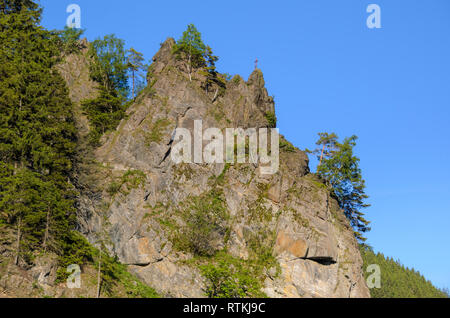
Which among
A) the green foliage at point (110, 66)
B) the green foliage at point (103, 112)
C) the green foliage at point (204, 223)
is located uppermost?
the green foliage at point (110, 66)

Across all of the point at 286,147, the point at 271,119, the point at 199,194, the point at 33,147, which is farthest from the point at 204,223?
the point at 271,119

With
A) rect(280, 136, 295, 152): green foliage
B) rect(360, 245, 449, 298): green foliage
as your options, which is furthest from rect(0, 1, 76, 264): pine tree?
rect(360, 245, 449, 298): green foliage

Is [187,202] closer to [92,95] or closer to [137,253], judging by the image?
[137,253]

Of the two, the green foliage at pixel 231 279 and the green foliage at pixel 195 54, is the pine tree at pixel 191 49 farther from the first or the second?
the green foliage at pixel 231 279

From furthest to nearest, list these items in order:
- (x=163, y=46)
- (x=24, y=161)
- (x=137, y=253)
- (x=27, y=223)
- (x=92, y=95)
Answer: (x=163, y=46) < (x=92, y=95) < (x=137, y=253) < (x=24, y=161) < (x=27, y=223)

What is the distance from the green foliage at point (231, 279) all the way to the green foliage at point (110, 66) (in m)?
28.1

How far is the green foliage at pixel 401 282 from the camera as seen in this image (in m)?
88.5

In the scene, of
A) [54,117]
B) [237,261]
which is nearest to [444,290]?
[237,261]

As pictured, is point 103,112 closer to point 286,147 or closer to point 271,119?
point 271,119

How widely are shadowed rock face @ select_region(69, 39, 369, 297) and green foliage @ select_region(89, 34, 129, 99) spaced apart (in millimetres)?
7045

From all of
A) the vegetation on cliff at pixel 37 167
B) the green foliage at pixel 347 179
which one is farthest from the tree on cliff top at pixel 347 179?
the vegetation on cliff at pixel 37 167
